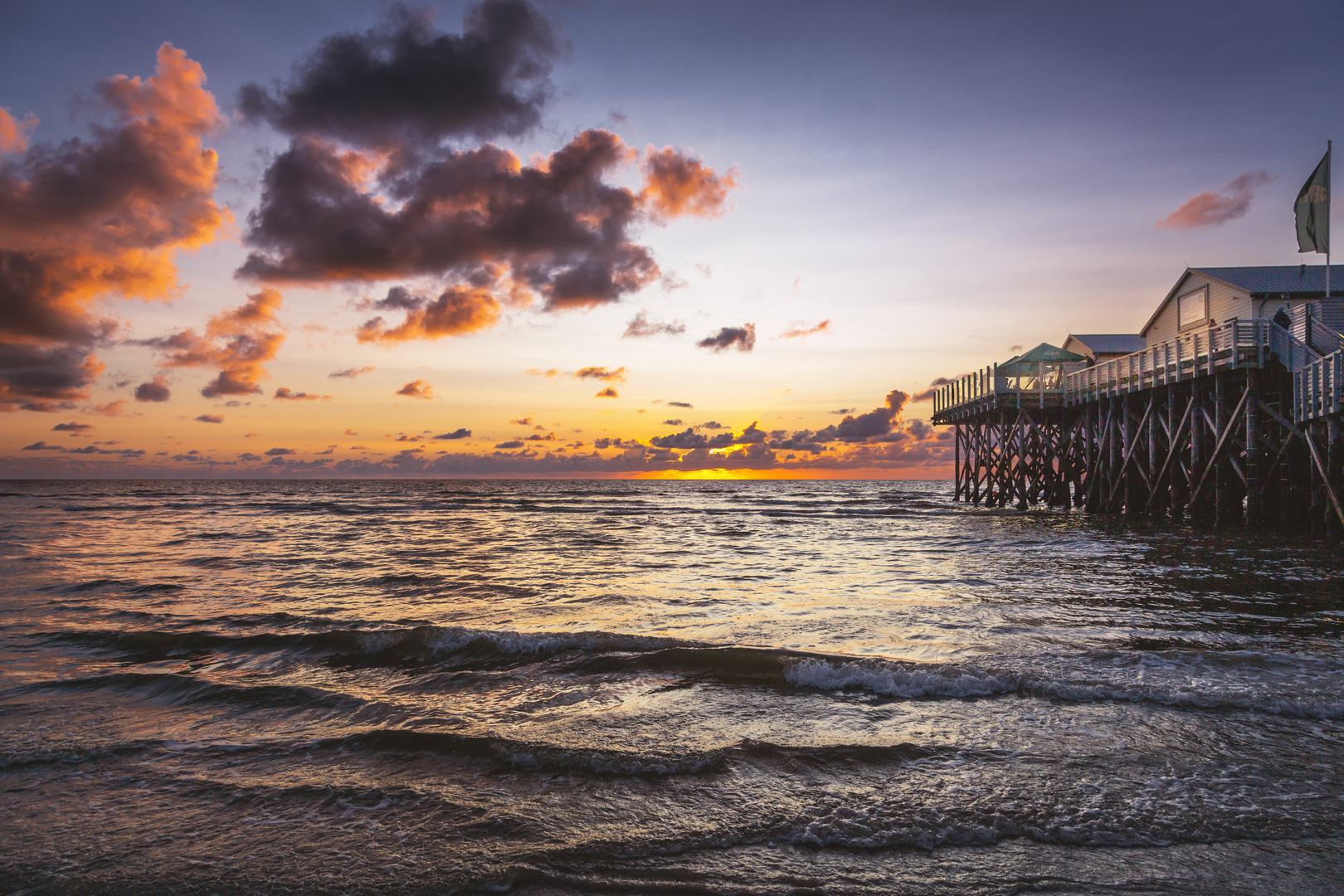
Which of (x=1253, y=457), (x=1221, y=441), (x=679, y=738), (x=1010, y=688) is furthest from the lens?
(x=1221, y=441)

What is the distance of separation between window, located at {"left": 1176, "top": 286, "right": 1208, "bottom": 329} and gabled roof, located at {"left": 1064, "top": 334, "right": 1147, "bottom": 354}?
912cm

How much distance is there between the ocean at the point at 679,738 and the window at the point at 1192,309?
1916cm

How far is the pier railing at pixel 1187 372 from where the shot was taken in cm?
1538

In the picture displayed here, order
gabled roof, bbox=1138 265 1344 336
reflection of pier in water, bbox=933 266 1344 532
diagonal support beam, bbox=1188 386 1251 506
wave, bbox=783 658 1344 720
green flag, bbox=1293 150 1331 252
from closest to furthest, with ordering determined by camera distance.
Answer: wave, bbox=783 658 1344 720
reflection of pier in water, bbox=933 266 1344 532
diagonal support beam, bbox=1188 386 1251 506
green flag, bbox=1293 150 1331 252
gabled roof, bbox=1138 265 1344 336

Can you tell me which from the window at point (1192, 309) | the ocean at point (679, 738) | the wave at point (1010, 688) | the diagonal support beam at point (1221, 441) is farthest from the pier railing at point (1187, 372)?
the wave at point (1010, 688)

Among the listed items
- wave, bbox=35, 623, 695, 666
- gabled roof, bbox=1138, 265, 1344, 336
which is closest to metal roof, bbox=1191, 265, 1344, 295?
gabled roof, bbox=1138, 265, 1344, 336

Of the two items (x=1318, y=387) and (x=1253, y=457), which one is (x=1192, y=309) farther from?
(x=1318, y=387)

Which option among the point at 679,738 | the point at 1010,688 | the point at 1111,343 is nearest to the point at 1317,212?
the point at 1111,343

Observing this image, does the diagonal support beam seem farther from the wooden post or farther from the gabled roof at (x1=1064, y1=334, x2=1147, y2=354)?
the gabled roof at (x1=1064, y1=334, x2=1147, y2=354)

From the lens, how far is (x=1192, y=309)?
2697 centimetres

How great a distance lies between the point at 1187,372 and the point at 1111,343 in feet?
72.2

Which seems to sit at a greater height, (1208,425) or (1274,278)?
(1274,278)

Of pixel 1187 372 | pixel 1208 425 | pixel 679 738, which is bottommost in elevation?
pixel 679 738

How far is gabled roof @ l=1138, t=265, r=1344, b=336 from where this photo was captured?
23938 mm
